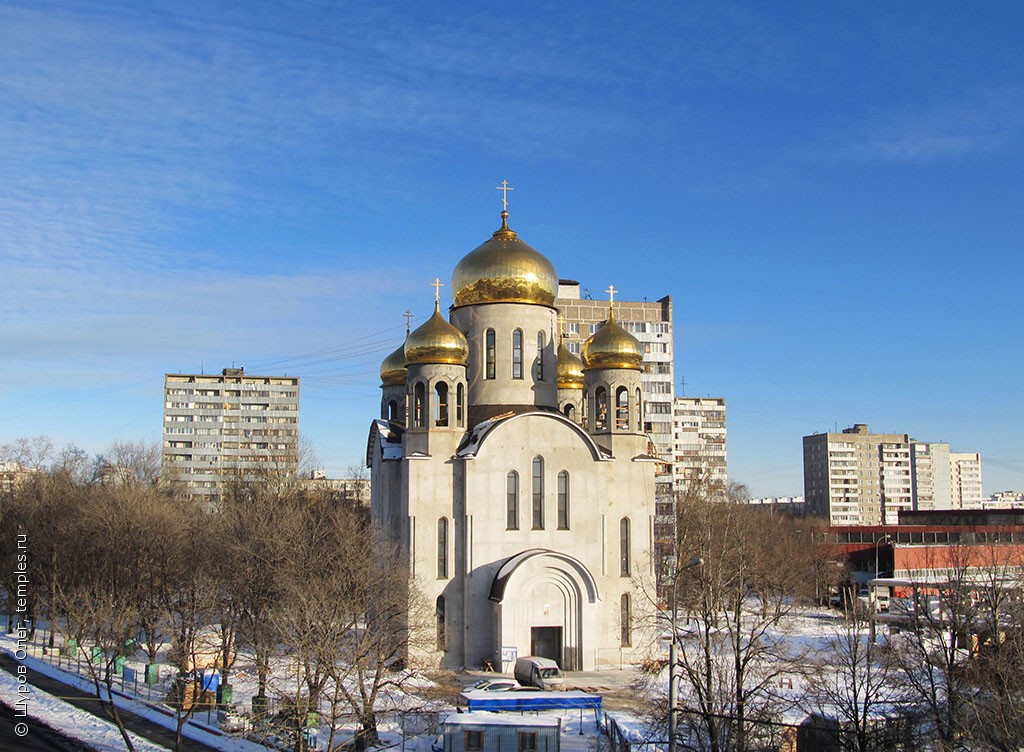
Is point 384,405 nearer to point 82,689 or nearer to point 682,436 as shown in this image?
point 82,689

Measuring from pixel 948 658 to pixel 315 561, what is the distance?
1614cm

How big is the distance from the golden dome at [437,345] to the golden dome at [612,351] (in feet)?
15.2

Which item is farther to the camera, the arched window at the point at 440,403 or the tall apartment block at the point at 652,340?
the tall apartment block at the point at 652,340

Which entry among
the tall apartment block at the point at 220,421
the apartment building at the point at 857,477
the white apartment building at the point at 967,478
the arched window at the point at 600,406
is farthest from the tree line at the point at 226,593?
the white apartment building at the point at 967,478

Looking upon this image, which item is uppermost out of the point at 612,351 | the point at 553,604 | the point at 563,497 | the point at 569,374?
the point at 612,351

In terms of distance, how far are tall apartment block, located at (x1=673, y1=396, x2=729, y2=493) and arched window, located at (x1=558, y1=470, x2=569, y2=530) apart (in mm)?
48826

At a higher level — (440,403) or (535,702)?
(440,403)

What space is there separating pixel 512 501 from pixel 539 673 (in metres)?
6.02

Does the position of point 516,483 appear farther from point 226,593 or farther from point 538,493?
point 226,593

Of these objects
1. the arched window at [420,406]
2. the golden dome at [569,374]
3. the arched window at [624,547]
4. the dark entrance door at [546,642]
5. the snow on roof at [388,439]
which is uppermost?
the golden dome at [569,374]

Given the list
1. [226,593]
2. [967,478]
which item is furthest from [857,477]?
[226,593]

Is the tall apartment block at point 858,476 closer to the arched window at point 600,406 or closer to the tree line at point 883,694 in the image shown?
the arched window at point 600,406

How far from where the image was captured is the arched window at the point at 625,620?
32688 mm

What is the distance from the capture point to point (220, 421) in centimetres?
9462
